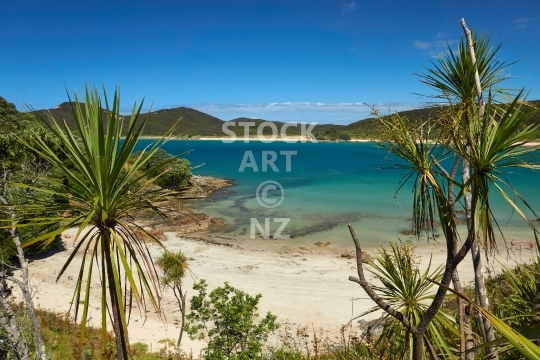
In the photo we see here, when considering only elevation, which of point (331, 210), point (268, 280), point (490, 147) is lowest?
point (268, 280)

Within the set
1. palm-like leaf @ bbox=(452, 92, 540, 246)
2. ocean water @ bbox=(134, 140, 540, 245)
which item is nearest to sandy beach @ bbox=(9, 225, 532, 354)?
ocean water @ bbox=(134, 140, 540, 245)

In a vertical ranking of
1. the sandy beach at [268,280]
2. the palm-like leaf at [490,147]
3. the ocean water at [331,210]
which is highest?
the palm-like leaf at [490,147]

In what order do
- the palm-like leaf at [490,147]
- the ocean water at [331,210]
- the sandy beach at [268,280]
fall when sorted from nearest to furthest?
the palm-like leaf at [490,147] < the sandy beach at [268,280] < the ocean water at [331,210]

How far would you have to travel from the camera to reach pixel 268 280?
1752 centimetres

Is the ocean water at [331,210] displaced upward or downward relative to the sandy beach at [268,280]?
upward

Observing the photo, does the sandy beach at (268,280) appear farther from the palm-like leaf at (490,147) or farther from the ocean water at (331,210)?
the palm-like leaf at (490,147)

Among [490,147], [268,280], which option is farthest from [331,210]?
[490,147]

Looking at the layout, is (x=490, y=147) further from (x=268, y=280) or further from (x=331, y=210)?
(x=331, y=210)

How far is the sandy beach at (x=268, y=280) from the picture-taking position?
12.7m

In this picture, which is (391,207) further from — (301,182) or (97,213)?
(97,213)

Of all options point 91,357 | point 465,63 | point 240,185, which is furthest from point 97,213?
point 240,185

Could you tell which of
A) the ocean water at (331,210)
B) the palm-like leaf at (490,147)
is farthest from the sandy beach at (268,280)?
the palm-like leaf at (490,147)

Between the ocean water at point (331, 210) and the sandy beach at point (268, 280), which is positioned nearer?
the sandy beach at point (268, 280)

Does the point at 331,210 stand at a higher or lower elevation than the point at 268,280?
higher
